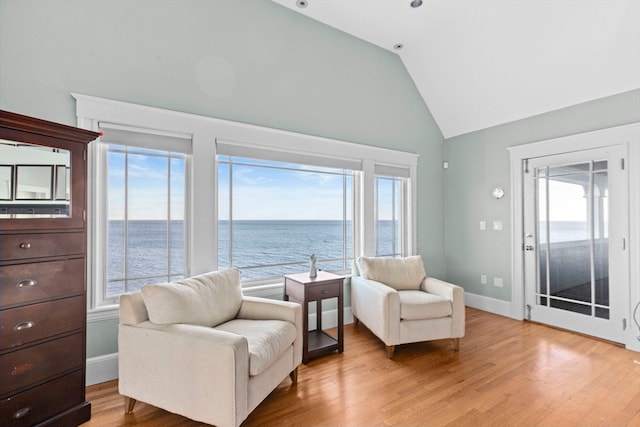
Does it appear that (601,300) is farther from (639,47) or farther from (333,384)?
(333,384)

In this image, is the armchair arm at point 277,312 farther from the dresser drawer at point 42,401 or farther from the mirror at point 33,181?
the mirror at point 33,181

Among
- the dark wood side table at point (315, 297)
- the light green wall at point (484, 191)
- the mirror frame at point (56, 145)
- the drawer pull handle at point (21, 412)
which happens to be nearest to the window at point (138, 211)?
the mirror frame at point (56, 145)

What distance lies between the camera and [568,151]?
3.42 metres

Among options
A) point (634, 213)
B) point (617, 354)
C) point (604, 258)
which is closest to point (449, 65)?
point (634, 213)

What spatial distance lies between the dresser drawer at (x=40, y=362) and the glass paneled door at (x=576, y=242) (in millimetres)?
4425

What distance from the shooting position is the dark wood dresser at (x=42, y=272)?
62.9 inches

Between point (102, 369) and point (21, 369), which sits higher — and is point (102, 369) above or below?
below

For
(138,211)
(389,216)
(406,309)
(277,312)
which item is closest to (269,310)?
(277,312)

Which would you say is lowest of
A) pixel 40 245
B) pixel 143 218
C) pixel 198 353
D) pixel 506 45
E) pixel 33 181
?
pixel 198 353

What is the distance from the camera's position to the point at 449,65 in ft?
12.6

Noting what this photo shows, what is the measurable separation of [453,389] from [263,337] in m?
1.45

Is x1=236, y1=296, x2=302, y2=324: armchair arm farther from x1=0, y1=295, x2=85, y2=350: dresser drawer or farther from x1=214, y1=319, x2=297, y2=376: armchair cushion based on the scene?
x1=0, y1=295, x2=85, y2=350: dresser drawer

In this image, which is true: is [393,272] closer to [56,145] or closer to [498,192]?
[498,192]

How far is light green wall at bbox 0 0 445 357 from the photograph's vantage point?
2168 mm
